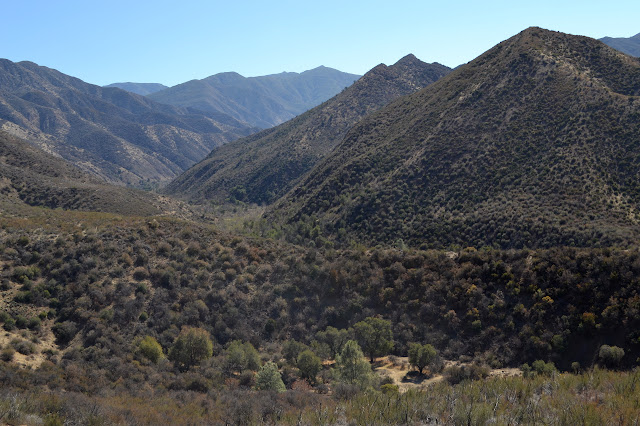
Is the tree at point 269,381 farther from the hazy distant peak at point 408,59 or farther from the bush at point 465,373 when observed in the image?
the hazy distant peak at point 408,59

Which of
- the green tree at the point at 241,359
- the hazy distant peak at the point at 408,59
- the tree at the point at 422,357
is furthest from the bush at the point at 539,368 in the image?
the hazy distant peak at the point at 408,59

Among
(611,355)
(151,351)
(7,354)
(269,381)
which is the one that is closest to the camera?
(7,354)

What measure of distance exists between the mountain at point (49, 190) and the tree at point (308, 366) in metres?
49.2

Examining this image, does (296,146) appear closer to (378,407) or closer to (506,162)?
(506,162)

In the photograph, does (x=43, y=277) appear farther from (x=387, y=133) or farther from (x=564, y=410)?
(x=387, y=133)

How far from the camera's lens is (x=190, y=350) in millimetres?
25469

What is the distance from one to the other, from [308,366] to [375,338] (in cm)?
526

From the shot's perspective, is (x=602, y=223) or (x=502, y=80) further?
(x=502, y=80)

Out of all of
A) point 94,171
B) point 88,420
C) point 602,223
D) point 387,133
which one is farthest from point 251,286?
point 94,171

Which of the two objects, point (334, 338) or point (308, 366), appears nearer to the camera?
point (308, 366)

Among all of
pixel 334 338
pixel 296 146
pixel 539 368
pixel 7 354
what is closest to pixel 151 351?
pixel 7 354

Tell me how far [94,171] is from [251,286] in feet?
519

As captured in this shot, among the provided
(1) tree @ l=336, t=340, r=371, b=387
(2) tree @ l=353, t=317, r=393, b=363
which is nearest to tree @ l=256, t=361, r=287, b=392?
(1) tree @ l=336, t=340, r=371, b=387

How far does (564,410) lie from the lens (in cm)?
1253
